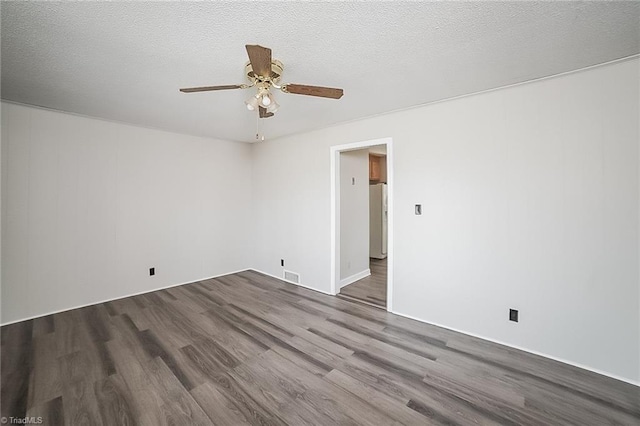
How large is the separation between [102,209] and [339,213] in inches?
129

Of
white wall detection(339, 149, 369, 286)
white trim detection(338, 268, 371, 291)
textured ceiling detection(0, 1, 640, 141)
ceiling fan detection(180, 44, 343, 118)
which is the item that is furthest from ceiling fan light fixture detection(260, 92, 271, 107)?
white trim detection(338, 268, 371, 291)

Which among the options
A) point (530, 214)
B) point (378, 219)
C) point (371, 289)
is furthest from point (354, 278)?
point (530, 214)

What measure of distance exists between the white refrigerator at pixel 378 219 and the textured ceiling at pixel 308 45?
342 centimetres

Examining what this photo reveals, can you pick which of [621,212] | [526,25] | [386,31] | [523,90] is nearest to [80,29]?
[386,31]

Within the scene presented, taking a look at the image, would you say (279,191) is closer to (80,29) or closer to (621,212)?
(80,29)

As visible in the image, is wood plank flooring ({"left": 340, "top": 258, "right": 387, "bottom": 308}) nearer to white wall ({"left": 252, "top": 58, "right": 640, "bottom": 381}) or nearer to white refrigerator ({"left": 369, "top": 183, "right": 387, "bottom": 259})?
white wall ({"left": 252, "top": 58, "right": 640, "bottom": 381})

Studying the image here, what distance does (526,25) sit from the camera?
152 centimetres

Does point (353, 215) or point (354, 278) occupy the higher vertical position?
point (353, 215)

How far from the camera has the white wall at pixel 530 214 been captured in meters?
1.92

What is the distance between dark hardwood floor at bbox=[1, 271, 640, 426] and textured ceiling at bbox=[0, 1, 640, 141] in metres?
2.45

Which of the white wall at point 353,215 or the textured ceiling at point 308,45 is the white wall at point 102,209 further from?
the white wall at point 353,215

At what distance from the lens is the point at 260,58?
56.7 inches

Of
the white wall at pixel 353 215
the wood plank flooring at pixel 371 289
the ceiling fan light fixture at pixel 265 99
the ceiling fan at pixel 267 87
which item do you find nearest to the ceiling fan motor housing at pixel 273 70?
the ceiling fan at pixel 267 87

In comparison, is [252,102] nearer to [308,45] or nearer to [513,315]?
[308,45]
